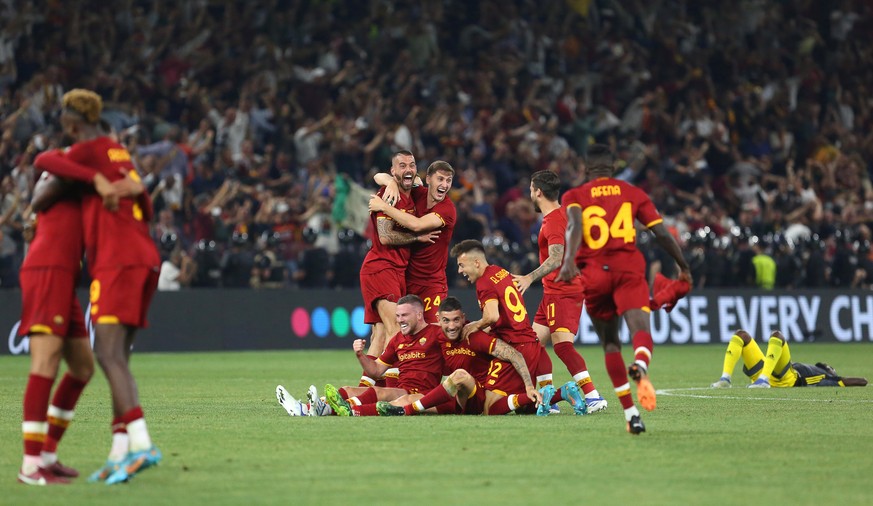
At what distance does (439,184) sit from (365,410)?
7.63 feet

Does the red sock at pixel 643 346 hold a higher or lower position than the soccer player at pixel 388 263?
lower

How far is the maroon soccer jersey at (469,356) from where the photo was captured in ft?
38.6

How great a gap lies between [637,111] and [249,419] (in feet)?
71.2

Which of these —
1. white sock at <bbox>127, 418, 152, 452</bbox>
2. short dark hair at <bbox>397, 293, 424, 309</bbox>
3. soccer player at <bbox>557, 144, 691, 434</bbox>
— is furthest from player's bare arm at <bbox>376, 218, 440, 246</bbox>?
white sock at <bbox>127, 418, 152, 452</bbox>

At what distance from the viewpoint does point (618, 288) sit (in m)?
9.84

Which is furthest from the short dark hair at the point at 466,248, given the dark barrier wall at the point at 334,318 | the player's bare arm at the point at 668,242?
the dark barrier wall at the point at 334,318

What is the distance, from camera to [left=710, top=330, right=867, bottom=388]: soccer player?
15133 mm

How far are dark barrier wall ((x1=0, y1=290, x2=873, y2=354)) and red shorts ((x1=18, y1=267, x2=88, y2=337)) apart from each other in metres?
14.9

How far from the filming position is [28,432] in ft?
24.4

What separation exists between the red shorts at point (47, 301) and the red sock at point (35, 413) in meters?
0.28

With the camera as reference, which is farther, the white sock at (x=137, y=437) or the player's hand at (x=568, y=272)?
the player's hand at (x=568, y=272)

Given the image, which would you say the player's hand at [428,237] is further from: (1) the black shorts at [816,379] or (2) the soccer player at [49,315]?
(2) the soccer player at [49,315]

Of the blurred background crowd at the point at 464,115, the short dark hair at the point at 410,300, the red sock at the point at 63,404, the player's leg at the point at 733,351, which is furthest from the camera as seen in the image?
the blurred background crowd at the point at 464,115

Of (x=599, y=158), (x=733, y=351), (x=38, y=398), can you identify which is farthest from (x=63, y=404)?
(x=733, y=351)
